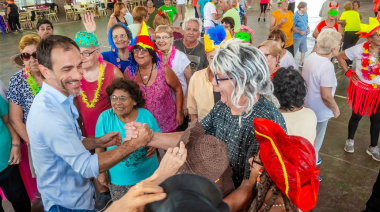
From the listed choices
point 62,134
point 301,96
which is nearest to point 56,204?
point 62,134

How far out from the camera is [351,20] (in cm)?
666

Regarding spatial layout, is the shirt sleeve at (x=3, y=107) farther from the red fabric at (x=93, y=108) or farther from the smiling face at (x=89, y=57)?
the smiling face at (x=89, y=57)

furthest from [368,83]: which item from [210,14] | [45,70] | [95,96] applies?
[210,14]

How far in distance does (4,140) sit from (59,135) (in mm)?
1204

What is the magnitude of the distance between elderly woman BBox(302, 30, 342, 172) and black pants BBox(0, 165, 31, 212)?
3140mm

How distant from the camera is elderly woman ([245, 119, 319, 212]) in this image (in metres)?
1.24

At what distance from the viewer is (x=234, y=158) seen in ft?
5.81

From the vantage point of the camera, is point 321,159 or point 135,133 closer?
point 135,133

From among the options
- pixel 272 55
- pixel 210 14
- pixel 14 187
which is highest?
pixel 272 55

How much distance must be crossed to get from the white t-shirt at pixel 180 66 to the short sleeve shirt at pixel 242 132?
5.95ft

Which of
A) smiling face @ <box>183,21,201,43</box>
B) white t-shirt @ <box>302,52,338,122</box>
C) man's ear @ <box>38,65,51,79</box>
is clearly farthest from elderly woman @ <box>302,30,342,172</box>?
man's ear @ <box>38,65,51,79</box>

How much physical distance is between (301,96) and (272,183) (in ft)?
4.02

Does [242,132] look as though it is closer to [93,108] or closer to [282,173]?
[282,173]

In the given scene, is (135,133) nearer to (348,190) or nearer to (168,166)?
(168,166)
